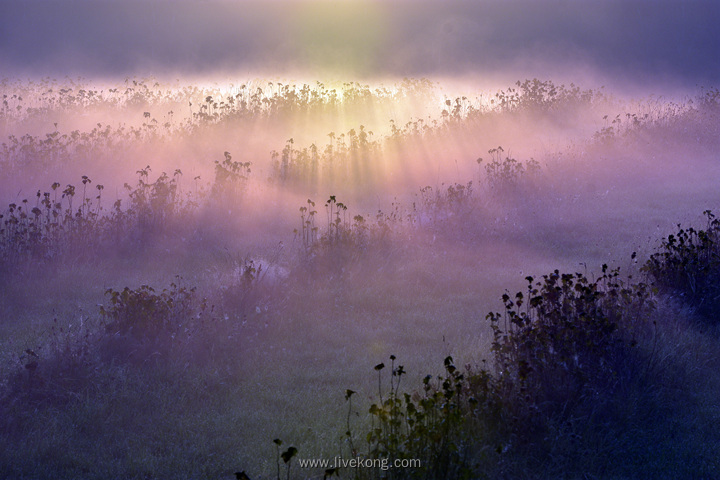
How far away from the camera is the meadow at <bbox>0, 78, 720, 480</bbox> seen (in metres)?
4.59

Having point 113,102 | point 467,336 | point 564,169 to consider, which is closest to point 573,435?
point 467,336

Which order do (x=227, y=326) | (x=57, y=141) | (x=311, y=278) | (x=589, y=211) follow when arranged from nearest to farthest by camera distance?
(x=227, y=326)
(x=311, y=278)
(x=589, y=211)
(x=57, y=141)

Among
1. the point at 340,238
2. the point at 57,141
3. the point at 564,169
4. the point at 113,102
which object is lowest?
the point at 340,238

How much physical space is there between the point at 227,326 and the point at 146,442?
207 cm

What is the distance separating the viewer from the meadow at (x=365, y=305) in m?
4.59

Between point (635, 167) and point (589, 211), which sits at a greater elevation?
point (635, 167)

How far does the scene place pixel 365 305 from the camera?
7.76 meters

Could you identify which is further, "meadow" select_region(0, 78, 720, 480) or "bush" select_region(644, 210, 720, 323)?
"bush" select_region(644, 210, 720, 323)

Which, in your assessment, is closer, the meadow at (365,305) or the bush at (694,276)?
the meadow at (365,305)

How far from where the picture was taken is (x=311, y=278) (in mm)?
8227

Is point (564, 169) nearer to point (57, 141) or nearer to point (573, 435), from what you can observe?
point (573, 435)

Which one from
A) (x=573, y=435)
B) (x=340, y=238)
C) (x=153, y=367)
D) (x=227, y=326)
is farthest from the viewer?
(x=340, y=238)

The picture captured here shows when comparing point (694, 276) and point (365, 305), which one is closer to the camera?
point (694, 276)

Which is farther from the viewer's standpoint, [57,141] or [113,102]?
[113,102]
